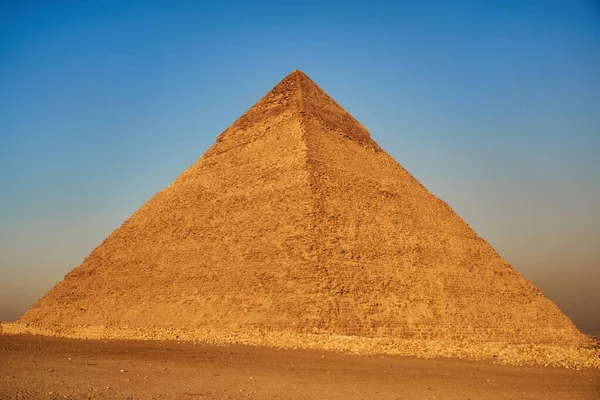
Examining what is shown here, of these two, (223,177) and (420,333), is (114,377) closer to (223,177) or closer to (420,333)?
(420,333)

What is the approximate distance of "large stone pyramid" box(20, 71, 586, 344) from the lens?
22.3 meters

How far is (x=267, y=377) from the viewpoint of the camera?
11.5 meters

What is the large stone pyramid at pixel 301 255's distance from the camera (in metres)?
22.3

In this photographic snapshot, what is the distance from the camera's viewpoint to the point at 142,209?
3566cm

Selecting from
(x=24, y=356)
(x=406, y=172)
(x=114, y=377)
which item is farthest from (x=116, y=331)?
(x=406, y=172)

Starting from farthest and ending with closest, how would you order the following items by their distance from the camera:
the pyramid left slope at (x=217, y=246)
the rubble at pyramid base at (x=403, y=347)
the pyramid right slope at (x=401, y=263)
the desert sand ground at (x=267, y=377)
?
1. the pyramid left slope at (x=217, y=246)
2. the pyramid right slope at (x=401, y=263)
3. the rubble at pyramid base at (x=403, y=347)
4. the desert sand ground at (x=267, y=377)

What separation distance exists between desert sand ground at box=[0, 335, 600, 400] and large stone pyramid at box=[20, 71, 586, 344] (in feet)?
18.2

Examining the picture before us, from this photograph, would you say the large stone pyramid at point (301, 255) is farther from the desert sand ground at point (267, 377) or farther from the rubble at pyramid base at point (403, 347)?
the desert sand ground at point (267, 377)

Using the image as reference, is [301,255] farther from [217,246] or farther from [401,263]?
[217,246]

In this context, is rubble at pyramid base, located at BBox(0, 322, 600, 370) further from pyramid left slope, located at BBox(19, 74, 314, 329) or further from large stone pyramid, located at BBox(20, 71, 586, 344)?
pyramid left slope, located at BBox(19, 74, 314, 329)

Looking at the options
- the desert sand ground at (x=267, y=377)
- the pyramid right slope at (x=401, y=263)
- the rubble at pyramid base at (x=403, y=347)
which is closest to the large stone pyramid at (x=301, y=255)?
the pyramid right slope at (x=401, y=263)

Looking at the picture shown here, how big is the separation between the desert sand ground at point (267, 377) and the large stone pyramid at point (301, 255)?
5.56m

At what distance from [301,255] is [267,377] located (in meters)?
11.8

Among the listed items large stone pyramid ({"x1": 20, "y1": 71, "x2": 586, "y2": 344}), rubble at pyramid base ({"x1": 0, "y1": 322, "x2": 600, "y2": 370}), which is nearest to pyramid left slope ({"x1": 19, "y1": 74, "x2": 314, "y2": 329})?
large stone pyramid ({"x1": 20, "y1": 71, "x2": 586, "y2": 344})
